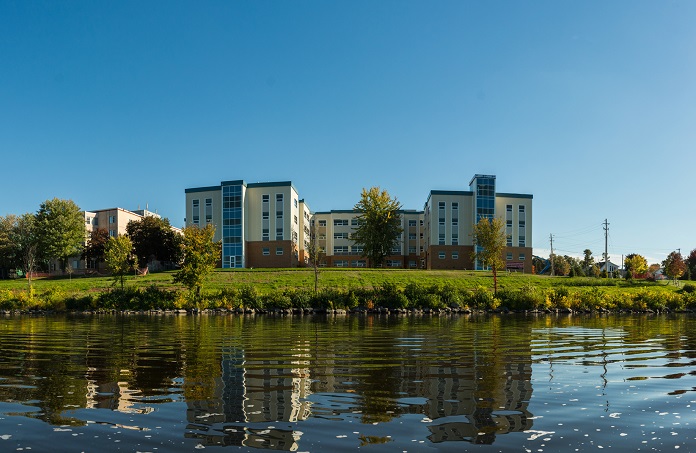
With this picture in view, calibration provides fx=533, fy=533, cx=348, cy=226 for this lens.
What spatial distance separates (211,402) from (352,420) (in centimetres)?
302

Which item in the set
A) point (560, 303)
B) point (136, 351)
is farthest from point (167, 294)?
point (560, 303)

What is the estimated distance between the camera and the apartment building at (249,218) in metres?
85.6

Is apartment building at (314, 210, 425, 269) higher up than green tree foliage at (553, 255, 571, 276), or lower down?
higher up

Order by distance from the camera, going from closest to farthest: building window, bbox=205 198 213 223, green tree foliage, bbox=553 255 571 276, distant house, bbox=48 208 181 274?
1. building window, bbox=205 198 213 223
2. distant house, bbox=48 208 181 274
3. green tree foliage, bbox=553 255 571 276

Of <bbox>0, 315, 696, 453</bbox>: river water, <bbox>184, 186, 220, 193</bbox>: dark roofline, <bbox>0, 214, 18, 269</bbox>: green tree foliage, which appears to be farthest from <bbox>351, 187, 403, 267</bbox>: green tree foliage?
<bbox>0, 315, 696, 453</bbox>: river water

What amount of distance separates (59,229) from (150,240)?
2124 cm

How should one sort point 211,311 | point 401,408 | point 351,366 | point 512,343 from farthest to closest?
point 211,311 → point 512,343 → point 351,366 → point 401,408

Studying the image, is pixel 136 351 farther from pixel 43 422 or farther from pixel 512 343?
pixel 512 343

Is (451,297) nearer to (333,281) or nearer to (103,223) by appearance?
(333,281)

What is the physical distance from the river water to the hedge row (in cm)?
2954

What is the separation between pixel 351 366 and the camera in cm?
1512

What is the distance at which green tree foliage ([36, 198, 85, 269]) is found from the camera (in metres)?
88.3

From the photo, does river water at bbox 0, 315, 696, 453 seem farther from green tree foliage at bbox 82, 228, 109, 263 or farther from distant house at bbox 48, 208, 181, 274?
distant house at bbox 48, 208, 181, 274

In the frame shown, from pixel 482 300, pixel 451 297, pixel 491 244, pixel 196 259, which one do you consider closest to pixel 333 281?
pixel 451 297
